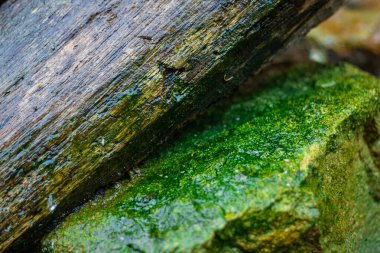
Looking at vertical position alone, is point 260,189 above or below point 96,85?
below

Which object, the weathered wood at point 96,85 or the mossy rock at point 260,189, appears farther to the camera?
the weathered wood at point 96,85

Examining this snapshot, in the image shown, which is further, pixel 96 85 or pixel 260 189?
pixel 96 85

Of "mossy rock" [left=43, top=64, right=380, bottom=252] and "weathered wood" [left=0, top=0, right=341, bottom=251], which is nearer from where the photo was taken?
"mossy rock" [left=43, top=64, right=380, bottom=252]

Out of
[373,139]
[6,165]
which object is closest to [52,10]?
[6,165]

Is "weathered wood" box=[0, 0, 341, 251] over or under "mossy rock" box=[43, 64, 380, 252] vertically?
over

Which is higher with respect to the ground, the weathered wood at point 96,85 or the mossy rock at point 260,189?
the weathered wood at point 96,85
